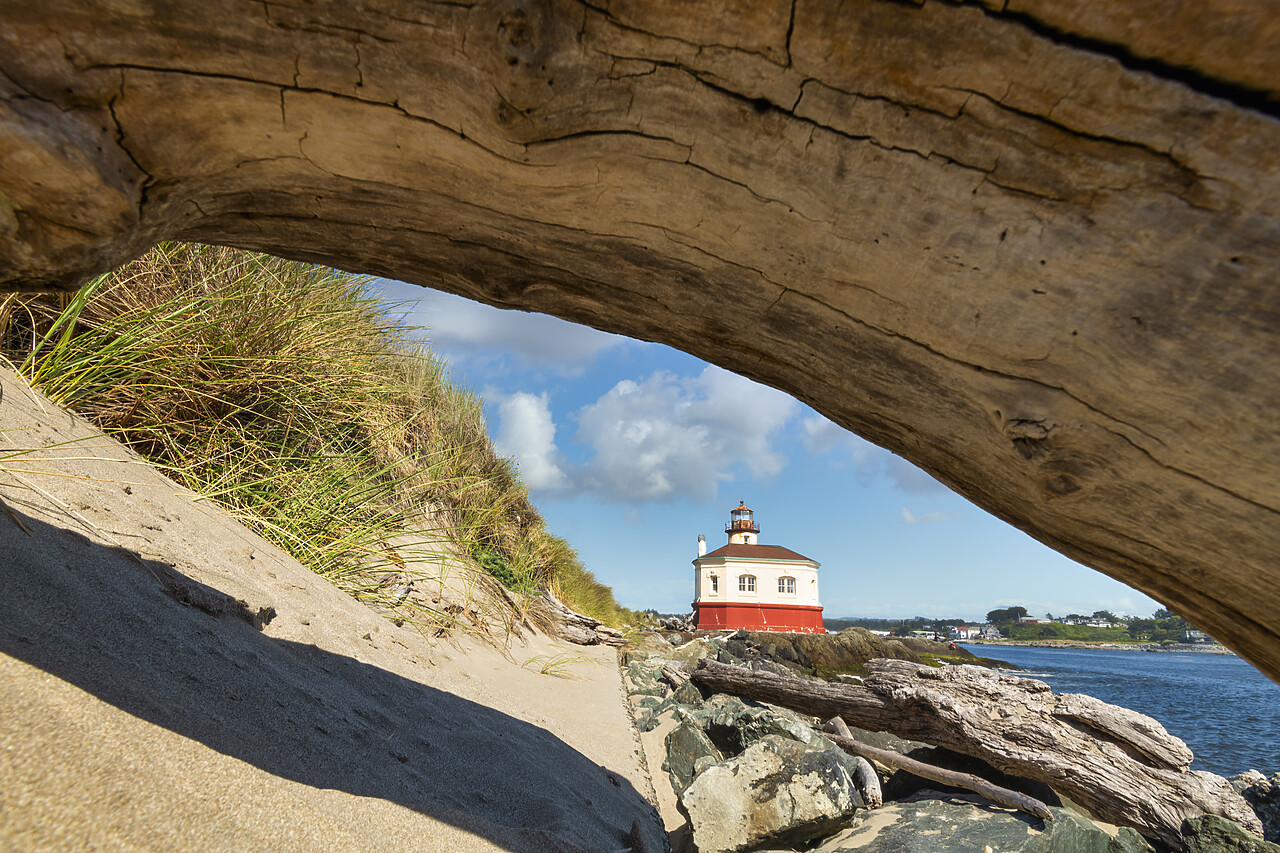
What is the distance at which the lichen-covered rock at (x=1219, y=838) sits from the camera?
417 cm

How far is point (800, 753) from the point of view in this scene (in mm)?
4012

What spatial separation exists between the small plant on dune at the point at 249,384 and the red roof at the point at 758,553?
34543 mm

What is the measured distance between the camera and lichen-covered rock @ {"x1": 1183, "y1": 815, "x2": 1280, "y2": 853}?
164 inches

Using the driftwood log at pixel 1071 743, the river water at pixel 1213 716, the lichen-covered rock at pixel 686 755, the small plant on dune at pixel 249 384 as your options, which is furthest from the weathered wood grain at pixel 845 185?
the river water at pixel 1213 716

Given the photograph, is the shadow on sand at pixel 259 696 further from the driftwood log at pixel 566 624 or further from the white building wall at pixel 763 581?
the white building wall at pixel 763 581

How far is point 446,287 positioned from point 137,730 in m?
1.25

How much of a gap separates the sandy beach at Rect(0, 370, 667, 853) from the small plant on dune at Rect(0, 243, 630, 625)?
464 mm

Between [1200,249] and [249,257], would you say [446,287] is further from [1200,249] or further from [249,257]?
[249,257]

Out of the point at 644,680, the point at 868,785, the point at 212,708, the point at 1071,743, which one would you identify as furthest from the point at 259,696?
the point at 644,680

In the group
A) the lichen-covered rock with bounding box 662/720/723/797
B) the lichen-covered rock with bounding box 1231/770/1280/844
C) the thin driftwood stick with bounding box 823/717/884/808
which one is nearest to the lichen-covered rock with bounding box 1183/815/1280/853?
the lichen-covered rock with bounding box 1231/770/1280/844

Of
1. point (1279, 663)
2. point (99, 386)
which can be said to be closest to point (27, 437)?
point (99, 386)

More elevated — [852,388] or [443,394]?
[443,394]

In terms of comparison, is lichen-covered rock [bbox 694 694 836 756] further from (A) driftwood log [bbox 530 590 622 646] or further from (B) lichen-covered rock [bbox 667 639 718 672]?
(B) lichen-covered rock [bbox 667 639 718 672]

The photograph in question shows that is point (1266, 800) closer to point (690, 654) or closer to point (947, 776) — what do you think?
point (947, 776)
